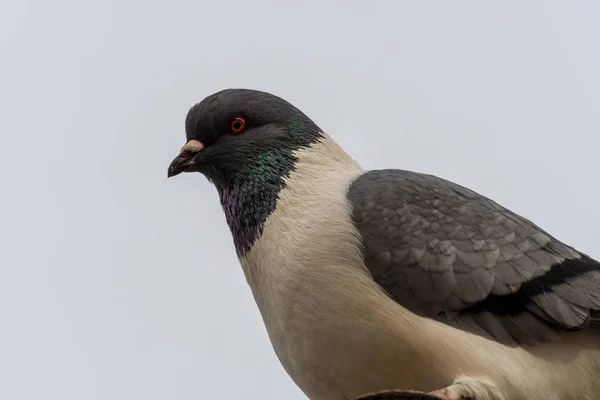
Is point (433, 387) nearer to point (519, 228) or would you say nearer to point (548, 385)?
point (548, 385)

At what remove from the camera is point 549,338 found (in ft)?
15.1

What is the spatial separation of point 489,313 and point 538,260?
43 centimetres

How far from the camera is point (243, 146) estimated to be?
5.41 m

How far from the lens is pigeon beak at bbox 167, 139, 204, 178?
545 centimetres

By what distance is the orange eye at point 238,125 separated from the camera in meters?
5.50

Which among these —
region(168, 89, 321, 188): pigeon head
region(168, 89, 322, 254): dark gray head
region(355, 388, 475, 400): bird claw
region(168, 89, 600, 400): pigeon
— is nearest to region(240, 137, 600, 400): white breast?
region(168, 89, 600, 400): pigeon

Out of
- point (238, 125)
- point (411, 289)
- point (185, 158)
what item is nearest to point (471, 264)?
point (411, 289)

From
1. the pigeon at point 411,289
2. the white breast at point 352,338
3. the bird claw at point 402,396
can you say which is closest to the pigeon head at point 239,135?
the pigeon at point 411,289

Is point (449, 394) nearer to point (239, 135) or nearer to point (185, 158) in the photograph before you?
point (239, 135)

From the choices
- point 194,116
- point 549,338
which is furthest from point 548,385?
point 194,116

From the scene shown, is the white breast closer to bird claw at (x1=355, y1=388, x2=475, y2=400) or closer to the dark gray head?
the dark gray head

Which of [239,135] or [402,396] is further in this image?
[239,135]

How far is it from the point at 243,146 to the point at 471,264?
1.51 meters

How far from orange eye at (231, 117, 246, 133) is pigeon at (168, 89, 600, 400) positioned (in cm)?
36
